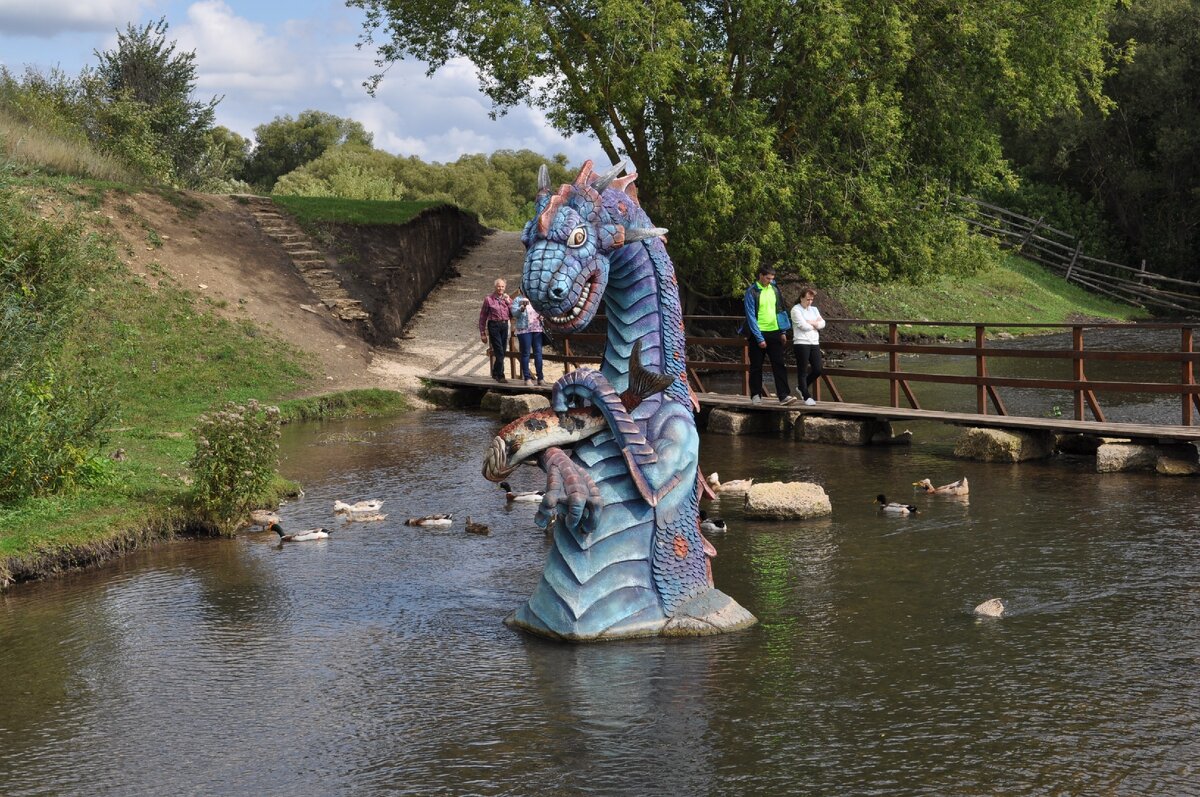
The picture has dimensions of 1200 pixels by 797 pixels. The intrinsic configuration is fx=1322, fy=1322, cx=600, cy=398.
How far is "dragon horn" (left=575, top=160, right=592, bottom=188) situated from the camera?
31.3 feet

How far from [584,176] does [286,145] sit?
76837mm

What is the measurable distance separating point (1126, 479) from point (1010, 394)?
9857 millimetres

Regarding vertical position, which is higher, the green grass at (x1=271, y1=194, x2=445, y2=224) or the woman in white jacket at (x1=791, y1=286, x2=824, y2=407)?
the green grass at (x1=271, y1=194, x2=445, y2=224)

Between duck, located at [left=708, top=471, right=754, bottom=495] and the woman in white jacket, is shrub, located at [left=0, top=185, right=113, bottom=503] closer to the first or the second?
duck, located at [left=708, top=471, right=754, bottom=495]

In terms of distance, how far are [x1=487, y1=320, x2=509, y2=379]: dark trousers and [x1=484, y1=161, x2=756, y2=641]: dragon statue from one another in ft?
52.6

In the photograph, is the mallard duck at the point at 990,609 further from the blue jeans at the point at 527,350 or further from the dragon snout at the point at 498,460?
the blue jeans at the point at 527,350

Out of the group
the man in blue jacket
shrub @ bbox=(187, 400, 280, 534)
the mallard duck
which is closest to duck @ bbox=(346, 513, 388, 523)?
shrub @ bbox=(187, 400, 280, 534)

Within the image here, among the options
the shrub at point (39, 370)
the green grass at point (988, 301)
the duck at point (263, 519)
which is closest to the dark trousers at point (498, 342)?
the shrub at point (39, 370)

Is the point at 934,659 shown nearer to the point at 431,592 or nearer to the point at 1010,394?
the point at 431,592

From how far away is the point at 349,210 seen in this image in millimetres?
36312

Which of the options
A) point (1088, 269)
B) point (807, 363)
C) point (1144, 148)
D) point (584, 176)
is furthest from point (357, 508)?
point (1144, 148)

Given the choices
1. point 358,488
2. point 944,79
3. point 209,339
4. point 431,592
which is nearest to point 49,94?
point 209,339

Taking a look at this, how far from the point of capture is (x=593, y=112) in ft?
94.5

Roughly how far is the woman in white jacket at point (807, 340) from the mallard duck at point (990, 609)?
383 inches
